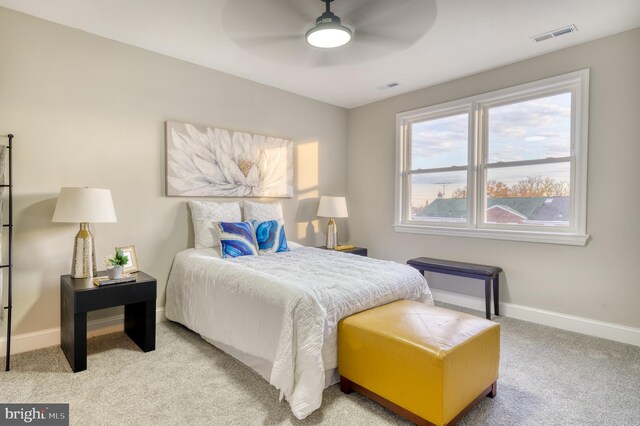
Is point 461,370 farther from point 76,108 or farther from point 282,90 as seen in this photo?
point 282,90

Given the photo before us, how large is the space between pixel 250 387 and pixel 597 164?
3.38 metres

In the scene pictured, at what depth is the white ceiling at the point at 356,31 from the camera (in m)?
2.46

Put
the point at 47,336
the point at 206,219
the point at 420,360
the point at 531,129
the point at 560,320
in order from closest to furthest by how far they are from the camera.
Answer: the point at 420,360, the point at 47,336, the point at 560,320, the point at 206,219, the point at 531,129

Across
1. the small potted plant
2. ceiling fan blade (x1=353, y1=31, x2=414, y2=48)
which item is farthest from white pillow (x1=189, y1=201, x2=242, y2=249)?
ceiling fan blade (x1=353, y1=31, x2=414, y2=48)

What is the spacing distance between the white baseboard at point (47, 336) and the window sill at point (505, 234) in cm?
332

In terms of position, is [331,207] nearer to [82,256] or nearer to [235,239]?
[235,239]

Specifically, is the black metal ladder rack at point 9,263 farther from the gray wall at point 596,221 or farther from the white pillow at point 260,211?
the gray wall at point 596,221

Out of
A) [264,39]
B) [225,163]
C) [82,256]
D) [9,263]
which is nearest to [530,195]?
[264,39]

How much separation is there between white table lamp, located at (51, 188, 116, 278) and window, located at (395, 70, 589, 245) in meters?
3.31

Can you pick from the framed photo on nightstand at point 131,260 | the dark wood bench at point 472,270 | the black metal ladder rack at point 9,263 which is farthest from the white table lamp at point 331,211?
the black metal ladder rack at point 9,263

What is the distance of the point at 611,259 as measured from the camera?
2.95 meters

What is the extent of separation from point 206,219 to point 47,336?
5.06ft

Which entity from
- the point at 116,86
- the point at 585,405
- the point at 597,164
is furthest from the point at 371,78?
the point at 585,405

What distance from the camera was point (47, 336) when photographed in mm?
2725
